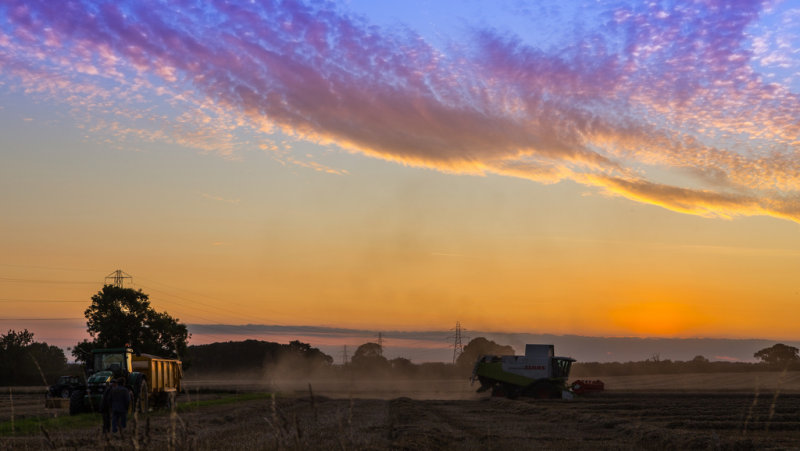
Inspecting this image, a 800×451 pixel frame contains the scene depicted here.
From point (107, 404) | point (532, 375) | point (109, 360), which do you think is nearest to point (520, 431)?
point (107, 404)

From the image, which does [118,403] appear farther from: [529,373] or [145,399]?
[529,373]

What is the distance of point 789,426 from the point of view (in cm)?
2902

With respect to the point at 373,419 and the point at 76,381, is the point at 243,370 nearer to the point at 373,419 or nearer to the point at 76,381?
the point at 76,381

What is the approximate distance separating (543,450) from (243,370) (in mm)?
150824

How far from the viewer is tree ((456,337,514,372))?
15562 centimetres

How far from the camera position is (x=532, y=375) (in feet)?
203

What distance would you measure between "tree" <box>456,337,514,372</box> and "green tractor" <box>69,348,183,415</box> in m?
111

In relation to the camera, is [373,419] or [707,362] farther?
[707,362]

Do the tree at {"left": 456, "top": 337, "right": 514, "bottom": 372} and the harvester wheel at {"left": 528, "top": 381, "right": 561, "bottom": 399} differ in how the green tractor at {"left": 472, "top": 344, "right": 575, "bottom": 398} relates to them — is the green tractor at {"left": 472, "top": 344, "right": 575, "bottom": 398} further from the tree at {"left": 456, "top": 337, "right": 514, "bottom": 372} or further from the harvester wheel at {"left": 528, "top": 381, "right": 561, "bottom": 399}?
the tree at {"left": 456, "top": 337, "right": 514, "bottom": 372}

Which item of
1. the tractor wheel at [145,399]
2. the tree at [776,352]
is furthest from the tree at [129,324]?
the tree at [776,352]

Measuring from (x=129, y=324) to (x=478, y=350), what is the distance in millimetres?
91313

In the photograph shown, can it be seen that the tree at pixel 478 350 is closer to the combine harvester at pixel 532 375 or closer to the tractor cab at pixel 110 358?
the combine harvester at pixel 532 375

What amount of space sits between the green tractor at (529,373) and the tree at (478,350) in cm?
9045

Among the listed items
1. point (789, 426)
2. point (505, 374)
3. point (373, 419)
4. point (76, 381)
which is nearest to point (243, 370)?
point (505, 374)
